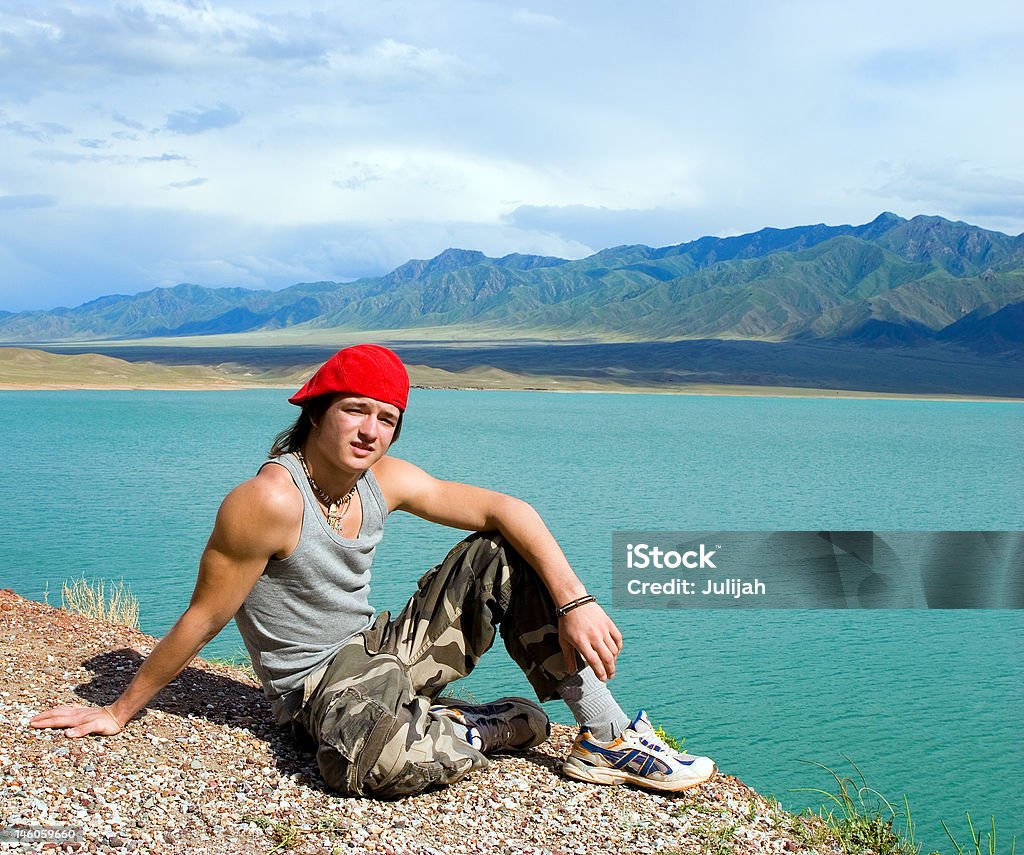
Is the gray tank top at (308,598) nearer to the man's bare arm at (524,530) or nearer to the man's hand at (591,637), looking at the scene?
the man's bare arm at (524,530)

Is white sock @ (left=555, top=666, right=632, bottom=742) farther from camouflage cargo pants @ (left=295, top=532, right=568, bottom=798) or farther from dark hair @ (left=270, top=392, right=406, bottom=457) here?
dark hair @ (left=270, top=392, right=406, bottom=457)

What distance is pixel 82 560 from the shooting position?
39.1 ft

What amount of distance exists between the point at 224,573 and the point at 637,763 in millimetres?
1494

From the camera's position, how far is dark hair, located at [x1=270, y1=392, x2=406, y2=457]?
11.2 feet

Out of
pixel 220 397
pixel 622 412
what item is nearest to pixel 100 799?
pixel 622 412

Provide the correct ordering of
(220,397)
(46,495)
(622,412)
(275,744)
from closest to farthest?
1. (275,744)
2. (46,495)
3. (622,412)
4. (220,397)

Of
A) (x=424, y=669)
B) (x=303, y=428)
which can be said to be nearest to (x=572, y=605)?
(x=424, y=669)

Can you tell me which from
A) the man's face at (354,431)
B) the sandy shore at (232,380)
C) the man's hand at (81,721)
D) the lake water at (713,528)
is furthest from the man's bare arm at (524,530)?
the sandy shore at (232,380)

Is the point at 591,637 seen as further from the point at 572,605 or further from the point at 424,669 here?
the point at 424,669

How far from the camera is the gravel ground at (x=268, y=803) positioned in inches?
118

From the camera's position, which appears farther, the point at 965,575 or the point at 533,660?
the point at 965,575

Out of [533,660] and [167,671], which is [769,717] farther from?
[167,671]

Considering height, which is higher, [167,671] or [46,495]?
[167,671]

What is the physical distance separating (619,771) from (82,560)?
32.1 ft
